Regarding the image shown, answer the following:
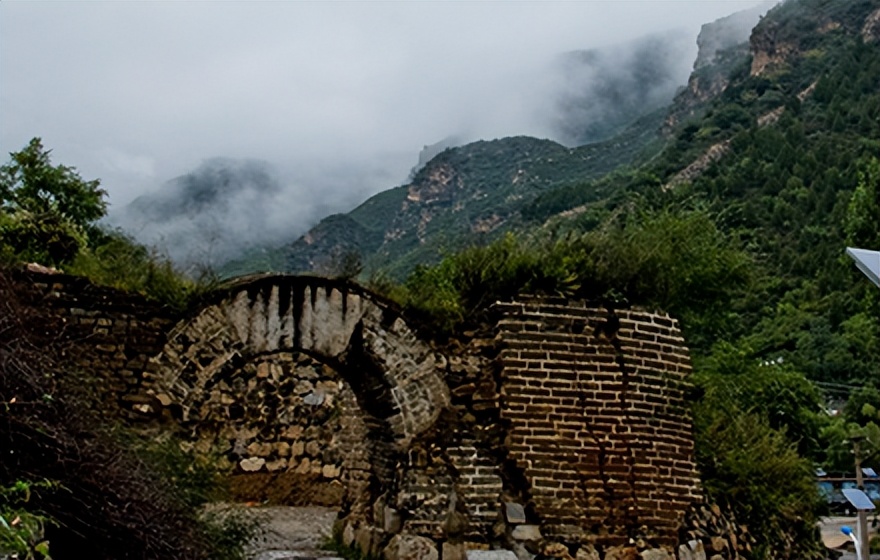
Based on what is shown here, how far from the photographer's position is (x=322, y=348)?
29.2 ft

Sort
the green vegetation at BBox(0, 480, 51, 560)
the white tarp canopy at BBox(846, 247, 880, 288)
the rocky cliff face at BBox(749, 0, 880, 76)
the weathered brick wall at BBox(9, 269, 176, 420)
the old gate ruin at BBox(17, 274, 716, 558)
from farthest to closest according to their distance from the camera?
the rocky cliff face at BBox(749, 0, 880, 76), the old gate ruin at BBox(17, 274, 716, 558), the weathered brick wall at BBox(9, 269, 176, 420), the green vegetation at BBox(0, 480, 51, 560), the white tarp canopy at BBox(846, 247, 880, 288)

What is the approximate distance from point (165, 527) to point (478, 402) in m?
3.73

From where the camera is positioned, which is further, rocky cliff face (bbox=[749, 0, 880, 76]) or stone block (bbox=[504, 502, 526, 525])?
rocky cliff face (bbox=[749, 0, 880, 76])

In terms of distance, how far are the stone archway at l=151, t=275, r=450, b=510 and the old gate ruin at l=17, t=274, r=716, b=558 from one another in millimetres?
13

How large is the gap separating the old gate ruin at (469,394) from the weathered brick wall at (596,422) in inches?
0.5

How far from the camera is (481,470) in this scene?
8750 millimetres

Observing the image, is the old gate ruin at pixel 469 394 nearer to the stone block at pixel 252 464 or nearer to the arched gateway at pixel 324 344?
the arched gateway at pixel 324 344

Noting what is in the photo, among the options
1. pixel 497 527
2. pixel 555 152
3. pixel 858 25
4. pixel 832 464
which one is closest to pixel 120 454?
pixel 497 527

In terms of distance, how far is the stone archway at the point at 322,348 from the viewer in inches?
338

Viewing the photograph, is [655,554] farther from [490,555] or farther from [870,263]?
[870,263]

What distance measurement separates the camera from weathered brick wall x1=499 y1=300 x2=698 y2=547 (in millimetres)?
8695

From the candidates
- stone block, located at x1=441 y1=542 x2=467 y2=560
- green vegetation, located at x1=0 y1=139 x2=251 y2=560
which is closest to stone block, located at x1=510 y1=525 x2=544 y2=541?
stone block, located at x1=441 y1=542 x2=467 y2=560

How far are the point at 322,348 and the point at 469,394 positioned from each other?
4.62 feet

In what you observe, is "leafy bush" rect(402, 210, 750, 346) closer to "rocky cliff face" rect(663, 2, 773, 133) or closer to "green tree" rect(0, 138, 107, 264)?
"green tree" rect(0, 138, 107, 264)
